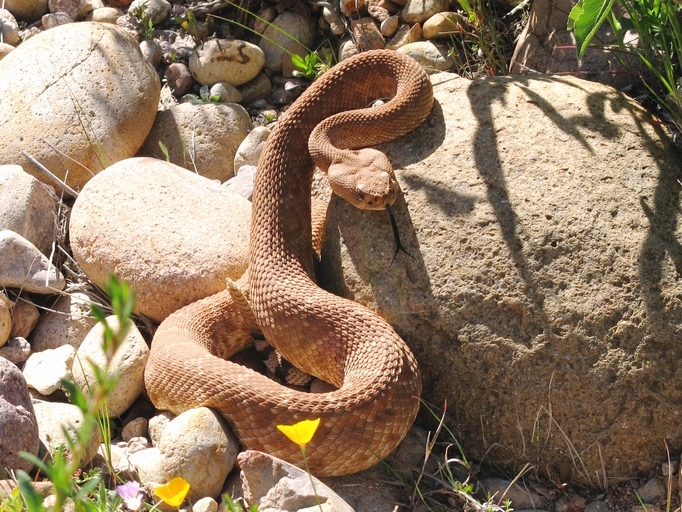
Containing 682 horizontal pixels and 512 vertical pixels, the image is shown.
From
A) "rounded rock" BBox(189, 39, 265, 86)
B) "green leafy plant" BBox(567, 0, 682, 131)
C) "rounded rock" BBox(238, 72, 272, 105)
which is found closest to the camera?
"green leafy plant" BBox(567, 0, 682, 131)

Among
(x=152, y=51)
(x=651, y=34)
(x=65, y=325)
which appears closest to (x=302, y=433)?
(x=65, y=325)

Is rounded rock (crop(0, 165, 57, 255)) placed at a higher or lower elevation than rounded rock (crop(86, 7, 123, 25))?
lower

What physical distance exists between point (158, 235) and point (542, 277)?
2264mm

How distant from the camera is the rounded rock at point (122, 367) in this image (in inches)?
166

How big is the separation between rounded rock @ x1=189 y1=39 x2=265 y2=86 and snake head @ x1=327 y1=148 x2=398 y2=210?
98.1 inches

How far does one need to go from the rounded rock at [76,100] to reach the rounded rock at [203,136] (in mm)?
233

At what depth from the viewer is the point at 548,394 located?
12.5ft

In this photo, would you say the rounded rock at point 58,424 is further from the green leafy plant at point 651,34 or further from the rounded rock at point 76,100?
the green leafy plant at point 651,34

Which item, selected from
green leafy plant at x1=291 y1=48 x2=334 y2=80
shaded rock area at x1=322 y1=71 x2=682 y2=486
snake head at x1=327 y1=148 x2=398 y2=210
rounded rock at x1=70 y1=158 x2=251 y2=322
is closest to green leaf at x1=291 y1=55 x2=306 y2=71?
green leafy plant at x1=291 y1=48 x2=334 y2=80

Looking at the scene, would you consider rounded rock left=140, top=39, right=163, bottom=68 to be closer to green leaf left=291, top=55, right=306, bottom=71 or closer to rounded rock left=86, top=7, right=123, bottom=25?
rounded rock left=86, top=7, right=123, bottom=25

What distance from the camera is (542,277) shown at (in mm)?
3941

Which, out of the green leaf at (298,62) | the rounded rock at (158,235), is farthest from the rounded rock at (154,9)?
the rounded rock at (158,235)

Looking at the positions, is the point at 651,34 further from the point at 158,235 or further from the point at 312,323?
the point at 158,235

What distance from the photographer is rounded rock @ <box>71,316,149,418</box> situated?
4207 mm
